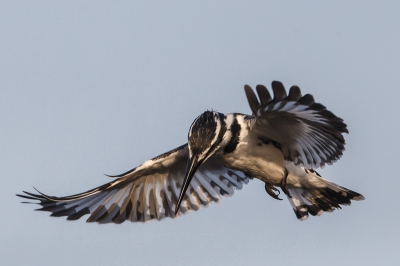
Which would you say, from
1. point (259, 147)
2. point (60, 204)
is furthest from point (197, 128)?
point (60, 204)

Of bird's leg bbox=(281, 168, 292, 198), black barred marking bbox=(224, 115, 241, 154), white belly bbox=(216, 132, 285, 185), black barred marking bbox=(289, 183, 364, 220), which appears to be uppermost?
black barred marking bbox=(224, 115, 241, 154)

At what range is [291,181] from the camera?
12.0m

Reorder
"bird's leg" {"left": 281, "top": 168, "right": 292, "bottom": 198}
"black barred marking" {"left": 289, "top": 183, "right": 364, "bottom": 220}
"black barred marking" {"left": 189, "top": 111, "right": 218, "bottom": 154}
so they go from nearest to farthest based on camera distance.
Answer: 1. "black barred marking" {"left": 189, "top": 111, "right": 218, "bottom": 154}
2. "bird's leg" {"left": 281, "top": 168, "right": 292, "bottom": 198}
3. "black barred marking" {"left": 289, "top": 183, "right": 364, "bottom": 220}

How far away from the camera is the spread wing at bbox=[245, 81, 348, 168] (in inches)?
374

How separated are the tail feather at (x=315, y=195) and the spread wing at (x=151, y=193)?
94cm

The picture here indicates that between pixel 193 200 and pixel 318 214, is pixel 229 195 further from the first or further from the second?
pixel 318 214

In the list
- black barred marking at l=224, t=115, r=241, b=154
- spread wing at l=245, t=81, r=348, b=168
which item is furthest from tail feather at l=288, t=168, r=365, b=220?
black barred marking at l=224, t=115, r=241, b=154

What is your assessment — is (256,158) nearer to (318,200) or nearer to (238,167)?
(238,167)

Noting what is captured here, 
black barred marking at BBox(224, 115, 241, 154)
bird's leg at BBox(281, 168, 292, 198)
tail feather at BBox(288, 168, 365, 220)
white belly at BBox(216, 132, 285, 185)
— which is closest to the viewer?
black barred marking at BBox(224, 115, 241, 154)

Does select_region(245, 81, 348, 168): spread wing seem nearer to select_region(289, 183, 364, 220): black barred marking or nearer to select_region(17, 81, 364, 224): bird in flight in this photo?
select_region(17, 81, 364, 224): bird in flight

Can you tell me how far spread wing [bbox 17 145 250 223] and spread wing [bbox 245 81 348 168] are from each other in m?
1.69

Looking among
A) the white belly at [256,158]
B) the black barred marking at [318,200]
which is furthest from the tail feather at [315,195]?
the white belly at [256,158]

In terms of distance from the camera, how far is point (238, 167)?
37.5 ft

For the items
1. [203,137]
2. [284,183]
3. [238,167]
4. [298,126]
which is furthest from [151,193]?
[298,126]
